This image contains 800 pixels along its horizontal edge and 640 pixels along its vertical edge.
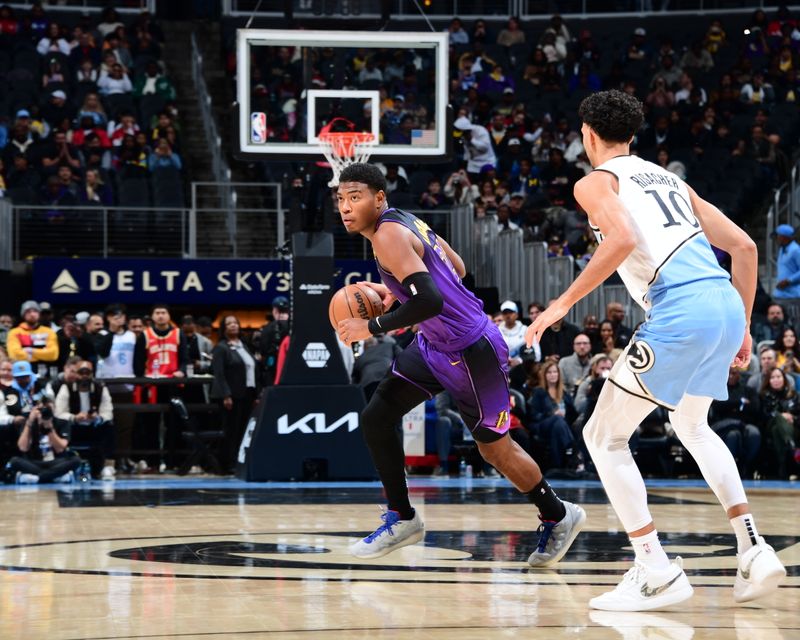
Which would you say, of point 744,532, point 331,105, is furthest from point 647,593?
point 331,105

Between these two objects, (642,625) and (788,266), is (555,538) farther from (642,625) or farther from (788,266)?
(788,266)

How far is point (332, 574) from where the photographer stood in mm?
6359

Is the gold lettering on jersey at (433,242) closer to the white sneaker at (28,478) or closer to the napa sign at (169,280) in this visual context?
the white sneaker at (28,478)

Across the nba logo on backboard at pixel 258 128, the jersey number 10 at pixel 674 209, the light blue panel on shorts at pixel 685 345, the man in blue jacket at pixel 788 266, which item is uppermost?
the nba logo on backboard at pixel 258 128

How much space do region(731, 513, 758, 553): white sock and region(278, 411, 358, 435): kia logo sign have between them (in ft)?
25.9

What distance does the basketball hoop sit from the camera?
43.1 ft

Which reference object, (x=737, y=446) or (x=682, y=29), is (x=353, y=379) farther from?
(x=682, y=29)

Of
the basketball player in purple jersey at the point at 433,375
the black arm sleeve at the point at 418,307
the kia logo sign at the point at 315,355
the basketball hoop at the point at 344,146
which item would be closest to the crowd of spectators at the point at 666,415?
the kia logo sign at the point at 315,355

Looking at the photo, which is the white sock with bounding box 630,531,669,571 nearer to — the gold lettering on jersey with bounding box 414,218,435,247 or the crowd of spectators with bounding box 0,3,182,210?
the gold lettering on jersey with bounding box 414,218,435,247

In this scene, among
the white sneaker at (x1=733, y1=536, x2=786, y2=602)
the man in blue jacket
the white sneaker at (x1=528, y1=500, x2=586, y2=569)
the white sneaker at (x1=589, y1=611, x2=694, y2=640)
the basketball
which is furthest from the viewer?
the man in blue jacket

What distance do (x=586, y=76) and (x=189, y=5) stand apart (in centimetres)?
828

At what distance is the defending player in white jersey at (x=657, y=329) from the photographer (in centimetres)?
531

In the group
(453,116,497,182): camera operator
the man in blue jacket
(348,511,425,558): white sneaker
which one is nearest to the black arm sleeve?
(348,511,425,558): white sneaker

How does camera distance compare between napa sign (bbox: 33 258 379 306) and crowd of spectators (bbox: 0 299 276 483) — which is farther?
napa sign (bbox: 33 258 379 306)
